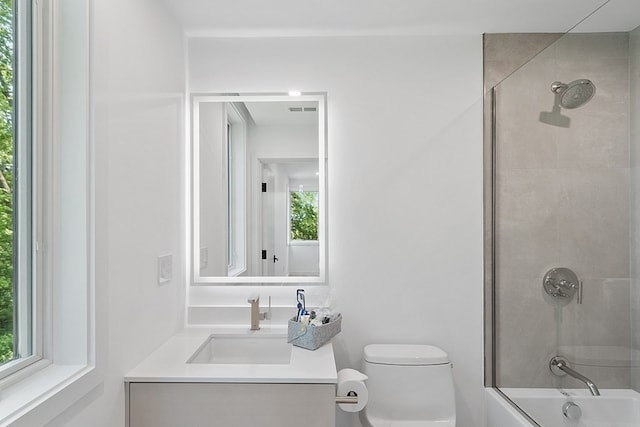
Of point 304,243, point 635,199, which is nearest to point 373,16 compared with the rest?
point 304,243

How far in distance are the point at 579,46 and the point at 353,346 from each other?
5.31ft

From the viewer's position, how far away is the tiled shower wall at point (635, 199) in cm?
138

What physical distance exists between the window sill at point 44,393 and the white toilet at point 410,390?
1183 mm

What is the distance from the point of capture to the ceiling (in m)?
1.83

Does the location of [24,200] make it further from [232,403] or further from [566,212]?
[566,212]

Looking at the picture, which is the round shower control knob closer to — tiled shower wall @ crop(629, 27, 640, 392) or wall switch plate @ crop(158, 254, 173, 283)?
tiled shower wall @ crop(629, 27, 640, 392)

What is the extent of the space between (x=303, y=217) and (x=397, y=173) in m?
0.53

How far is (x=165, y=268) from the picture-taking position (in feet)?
5.88

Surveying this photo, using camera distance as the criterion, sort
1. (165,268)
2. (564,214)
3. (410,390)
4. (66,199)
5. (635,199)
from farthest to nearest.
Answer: (410,390) → (165,268) → (564,214) → (635,199) → (66,199)

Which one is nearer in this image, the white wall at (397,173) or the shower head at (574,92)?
the shower head at (574,92)

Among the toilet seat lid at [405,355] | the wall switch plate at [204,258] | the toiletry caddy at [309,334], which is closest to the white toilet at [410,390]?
the toilet seat lid at [405,355]

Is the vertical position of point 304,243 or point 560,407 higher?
point 304,243

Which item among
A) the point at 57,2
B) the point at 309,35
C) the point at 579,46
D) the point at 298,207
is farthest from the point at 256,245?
the point at 579,46

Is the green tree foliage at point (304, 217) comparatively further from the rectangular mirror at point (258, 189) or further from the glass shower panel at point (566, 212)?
the glass shower panel at point (566, 212)
